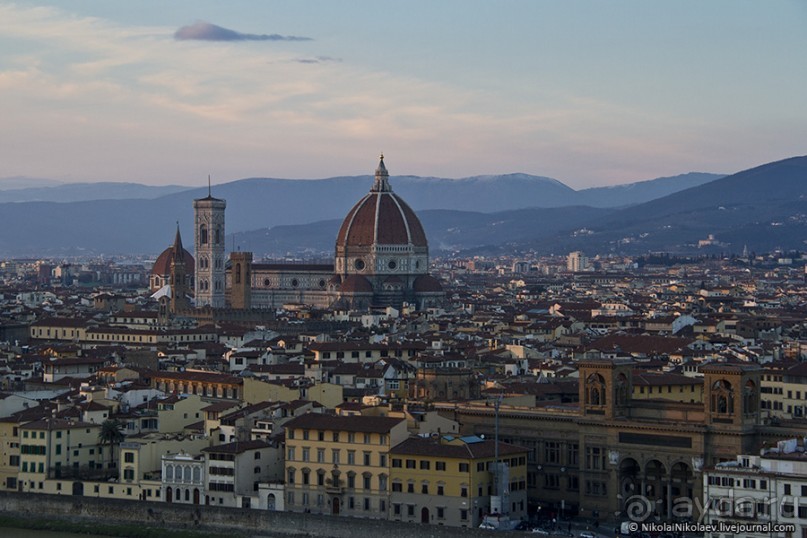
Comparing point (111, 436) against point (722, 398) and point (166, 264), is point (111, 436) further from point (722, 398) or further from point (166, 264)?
point (166, 264)

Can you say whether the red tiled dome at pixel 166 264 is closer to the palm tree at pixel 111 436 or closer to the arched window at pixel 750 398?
the palm tree at pixel 111 436

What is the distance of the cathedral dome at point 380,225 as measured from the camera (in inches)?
5536

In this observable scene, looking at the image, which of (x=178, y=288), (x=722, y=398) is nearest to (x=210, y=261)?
(x=178, y=288)

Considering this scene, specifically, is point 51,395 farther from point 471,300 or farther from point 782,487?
point 471,300

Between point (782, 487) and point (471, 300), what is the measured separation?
354ft

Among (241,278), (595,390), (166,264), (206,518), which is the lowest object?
(206,518)

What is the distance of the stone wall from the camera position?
44688 millimetres

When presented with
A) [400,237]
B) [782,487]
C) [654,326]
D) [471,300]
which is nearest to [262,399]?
[782,487]

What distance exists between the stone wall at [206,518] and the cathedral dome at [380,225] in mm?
89783

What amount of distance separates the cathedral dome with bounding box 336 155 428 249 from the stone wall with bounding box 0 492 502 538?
89.8 m

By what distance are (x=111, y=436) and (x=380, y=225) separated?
88.8 m

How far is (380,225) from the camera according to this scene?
141 m

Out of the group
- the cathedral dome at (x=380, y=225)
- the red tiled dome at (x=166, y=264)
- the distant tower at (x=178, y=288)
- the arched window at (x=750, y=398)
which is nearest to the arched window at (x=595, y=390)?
the arched window at (x=750, y=398)

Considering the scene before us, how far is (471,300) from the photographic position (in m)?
150
